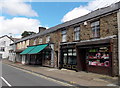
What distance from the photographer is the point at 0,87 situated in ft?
24.0

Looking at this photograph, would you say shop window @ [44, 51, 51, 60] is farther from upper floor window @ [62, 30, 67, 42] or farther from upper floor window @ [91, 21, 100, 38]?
upper floor window @ [91, 21, 100, 38]

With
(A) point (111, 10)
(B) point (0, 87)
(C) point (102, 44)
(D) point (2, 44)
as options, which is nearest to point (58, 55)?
(C) point (102, 44)

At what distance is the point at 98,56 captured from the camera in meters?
12.1

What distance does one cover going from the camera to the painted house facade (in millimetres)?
10852

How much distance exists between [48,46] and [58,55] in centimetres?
236

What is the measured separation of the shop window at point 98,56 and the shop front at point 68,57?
2083 mm

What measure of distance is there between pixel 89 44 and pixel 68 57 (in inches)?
157

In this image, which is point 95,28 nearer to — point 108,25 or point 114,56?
point 108,25

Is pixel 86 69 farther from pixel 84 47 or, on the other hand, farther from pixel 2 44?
pixel 2 44

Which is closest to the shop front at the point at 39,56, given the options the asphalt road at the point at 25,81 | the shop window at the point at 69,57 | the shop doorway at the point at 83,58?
the shop window at the point at 69,57

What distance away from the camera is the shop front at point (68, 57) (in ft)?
48.7

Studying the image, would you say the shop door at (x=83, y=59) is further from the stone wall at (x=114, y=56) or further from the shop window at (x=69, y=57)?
the stone wall at (x=114, y=56)

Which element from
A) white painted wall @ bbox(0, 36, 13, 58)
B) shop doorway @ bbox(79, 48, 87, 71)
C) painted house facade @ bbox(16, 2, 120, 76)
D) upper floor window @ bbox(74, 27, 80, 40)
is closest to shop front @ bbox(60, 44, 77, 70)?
painted house facade @ bbox(16, 2, 120, 76)

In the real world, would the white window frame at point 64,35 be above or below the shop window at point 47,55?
above
